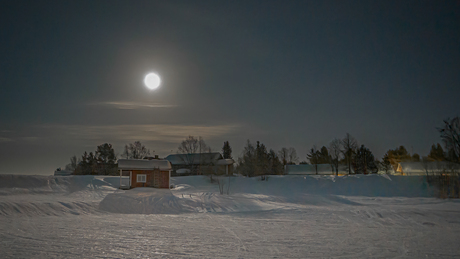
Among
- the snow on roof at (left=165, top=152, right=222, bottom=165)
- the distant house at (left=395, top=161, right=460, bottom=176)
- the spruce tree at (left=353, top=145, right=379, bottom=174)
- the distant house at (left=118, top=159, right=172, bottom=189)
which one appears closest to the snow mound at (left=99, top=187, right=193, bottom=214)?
the distant house at (left=118, top=159, right=172, bottom=189)

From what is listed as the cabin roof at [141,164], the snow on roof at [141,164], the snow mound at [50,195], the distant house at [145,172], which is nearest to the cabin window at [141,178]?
the distant house at [145,172]

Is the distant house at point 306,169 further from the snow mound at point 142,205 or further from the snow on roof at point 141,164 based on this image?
the snow mound at point 142,205

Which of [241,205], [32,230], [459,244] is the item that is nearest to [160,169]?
[241,205]

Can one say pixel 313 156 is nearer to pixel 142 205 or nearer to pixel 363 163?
pixel 363 163

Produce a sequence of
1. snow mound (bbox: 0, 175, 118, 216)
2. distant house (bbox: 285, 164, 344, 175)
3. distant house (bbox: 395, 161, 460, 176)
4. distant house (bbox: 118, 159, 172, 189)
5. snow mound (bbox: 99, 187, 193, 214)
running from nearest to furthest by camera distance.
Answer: snow mound (bbox: 0, 175, 118, 216), snow mound (bbox: 99, 187, 193, 214), distant house (bbox: 118, 159, 172, 189), distant house (bbox: 395, 161, 460, 176), distant house (bbox: 285, 164, 344, 175)

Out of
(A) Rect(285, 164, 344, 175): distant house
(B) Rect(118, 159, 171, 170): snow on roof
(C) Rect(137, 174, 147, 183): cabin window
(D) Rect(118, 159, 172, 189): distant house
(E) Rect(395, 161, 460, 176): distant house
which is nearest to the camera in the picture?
(B) Rect(118, 159, 171, 170): snow on roof

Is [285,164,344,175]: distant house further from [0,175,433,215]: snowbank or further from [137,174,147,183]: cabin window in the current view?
[137,174,147,183]: cabin window

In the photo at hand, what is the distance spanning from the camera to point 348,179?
36531 millimetres

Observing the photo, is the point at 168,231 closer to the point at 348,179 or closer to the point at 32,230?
the point at 32,230

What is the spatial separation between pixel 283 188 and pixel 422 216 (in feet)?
70.5

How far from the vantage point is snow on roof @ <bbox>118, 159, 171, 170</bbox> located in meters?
30.6

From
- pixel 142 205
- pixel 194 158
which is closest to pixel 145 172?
pixel 142 205

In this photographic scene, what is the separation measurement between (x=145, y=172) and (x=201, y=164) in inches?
866

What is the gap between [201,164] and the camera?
53.3 metres
